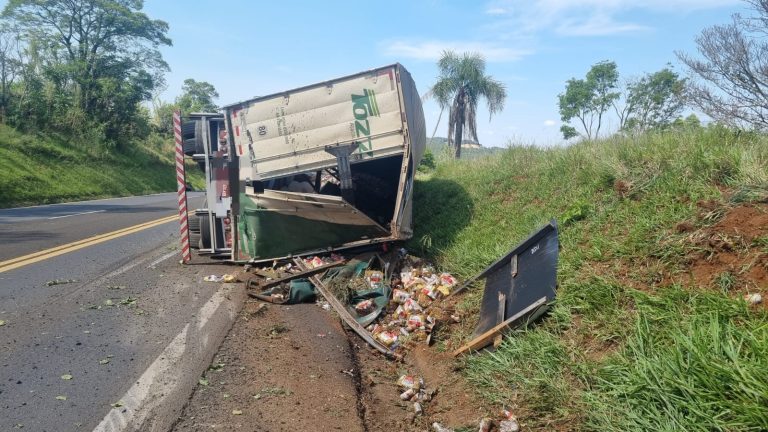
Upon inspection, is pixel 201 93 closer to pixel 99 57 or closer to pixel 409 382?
pixel 99 57

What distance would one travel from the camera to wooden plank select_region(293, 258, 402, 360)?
5.04 meters

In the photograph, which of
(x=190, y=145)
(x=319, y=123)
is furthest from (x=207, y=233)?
(x=319, y=123)

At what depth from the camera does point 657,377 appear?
9.31ft

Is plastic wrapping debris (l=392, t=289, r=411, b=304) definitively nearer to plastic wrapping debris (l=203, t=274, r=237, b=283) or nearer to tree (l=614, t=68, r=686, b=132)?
Answer: plastic wrapping debris (l=203, t=274, r=237, b=283)

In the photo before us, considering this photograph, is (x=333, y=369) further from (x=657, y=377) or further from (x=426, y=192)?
(x=426, y=192)

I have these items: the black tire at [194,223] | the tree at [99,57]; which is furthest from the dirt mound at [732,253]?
the tree at [99,57]

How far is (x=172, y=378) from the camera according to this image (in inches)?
152

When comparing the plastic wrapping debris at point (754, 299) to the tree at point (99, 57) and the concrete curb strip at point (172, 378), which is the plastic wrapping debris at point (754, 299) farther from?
the tree at point (99, 57)

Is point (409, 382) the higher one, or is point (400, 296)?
point (400, 296)

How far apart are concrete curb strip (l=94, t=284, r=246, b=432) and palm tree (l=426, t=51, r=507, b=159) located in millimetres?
21045

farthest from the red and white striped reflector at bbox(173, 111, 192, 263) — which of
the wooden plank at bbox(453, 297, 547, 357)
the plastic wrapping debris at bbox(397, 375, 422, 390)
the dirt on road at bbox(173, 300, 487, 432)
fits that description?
the wooden plank at bbox(453, 297, 547, 357)

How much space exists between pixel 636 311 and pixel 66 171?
90.5ft

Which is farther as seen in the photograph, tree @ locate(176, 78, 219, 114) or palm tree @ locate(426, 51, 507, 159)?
tree @ locate(176, 78, 219, 114)

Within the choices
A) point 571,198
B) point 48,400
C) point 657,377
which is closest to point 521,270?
point 657,377
